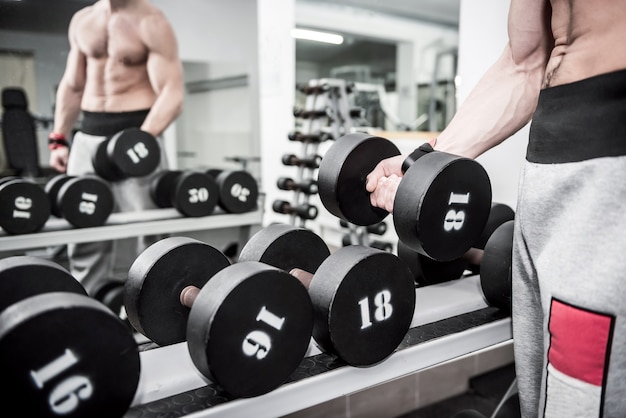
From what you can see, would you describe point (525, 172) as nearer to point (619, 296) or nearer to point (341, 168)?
point (619, 296)

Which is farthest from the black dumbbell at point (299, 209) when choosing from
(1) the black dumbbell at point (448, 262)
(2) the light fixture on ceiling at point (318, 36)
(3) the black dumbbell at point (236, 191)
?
(2) the light fixture on ceiling at point (318, 36)

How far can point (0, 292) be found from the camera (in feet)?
2.38

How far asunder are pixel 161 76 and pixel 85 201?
727mm

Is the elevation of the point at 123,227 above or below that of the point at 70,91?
below

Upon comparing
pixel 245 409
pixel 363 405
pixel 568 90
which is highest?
pixel 568 90

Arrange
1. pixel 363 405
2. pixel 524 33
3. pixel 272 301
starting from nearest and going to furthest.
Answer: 1. pixel 272 301
2. pixel 524 33
3. pixel 363 405

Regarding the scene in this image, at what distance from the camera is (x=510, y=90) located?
90 centimetres

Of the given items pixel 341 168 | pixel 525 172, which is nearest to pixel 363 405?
pixel 341 168

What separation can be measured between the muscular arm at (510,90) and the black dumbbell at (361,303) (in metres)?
0.29

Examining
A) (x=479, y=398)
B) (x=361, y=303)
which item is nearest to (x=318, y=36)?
(x=479, y=398)

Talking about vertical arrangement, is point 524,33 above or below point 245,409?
above

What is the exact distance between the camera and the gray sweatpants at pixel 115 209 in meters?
2.19

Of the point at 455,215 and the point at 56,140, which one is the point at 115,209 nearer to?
the point at 56,140

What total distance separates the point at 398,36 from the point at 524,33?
21.9 ft
